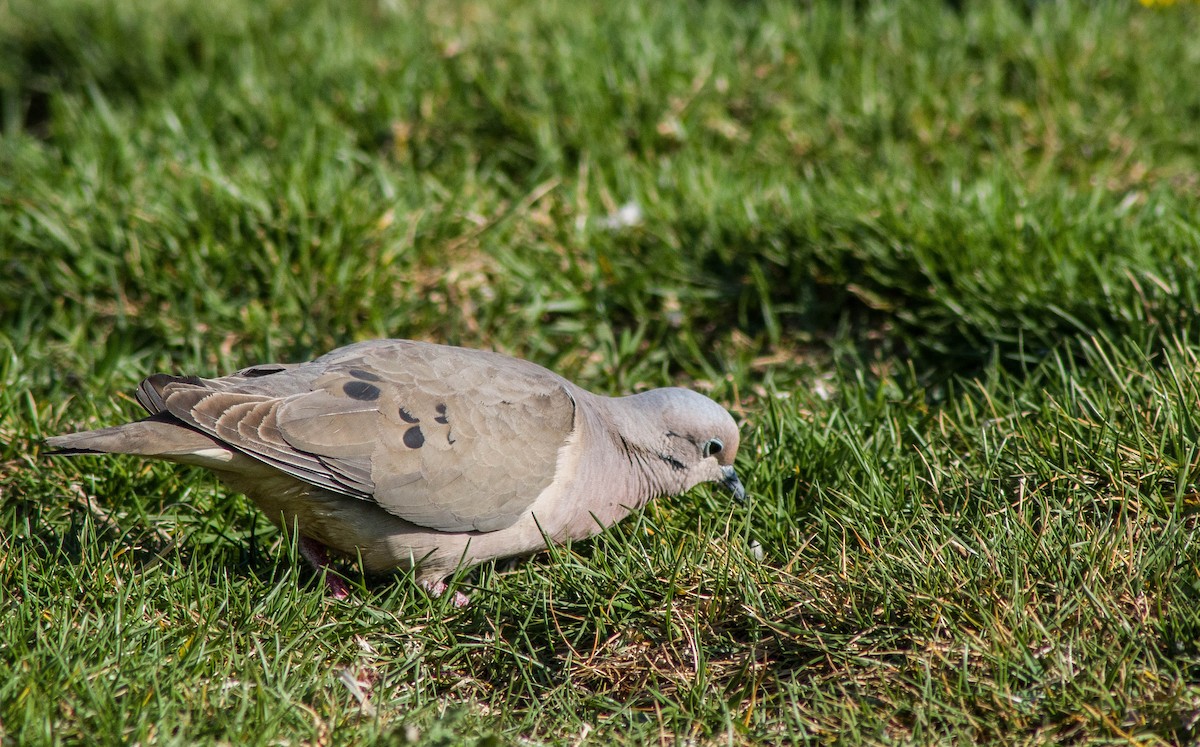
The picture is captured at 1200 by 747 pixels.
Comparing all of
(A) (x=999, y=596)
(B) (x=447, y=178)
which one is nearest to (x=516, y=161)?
(B) (x=447, y=178)

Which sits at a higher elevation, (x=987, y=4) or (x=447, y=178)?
(x=987, y=4)

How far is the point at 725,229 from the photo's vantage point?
18.0 feet

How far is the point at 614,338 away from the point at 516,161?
1.47 metres

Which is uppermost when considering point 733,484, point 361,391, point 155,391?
point 155,391

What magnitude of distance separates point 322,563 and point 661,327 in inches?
78.0

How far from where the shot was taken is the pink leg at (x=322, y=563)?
3.78 metres

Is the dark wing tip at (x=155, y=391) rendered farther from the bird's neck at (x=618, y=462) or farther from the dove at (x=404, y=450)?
the bird's neck at (x=618, y=462)

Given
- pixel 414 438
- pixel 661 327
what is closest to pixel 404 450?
pixel 414 438

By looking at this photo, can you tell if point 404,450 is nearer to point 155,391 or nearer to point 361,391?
point 361,391

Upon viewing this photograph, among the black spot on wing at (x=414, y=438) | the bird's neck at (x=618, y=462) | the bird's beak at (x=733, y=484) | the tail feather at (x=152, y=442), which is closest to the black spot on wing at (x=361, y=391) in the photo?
the black spot on wing at (x=414, y=438)

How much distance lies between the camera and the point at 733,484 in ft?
13.3

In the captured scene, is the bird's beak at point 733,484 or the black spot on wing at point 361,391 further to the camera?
the bird's beak at point 733,484

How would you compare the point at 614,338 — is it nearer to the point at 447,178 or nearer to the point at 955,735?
the point at 447,178


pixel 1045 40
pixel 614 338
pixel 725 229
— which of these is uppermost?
→ pixel 1045 40
